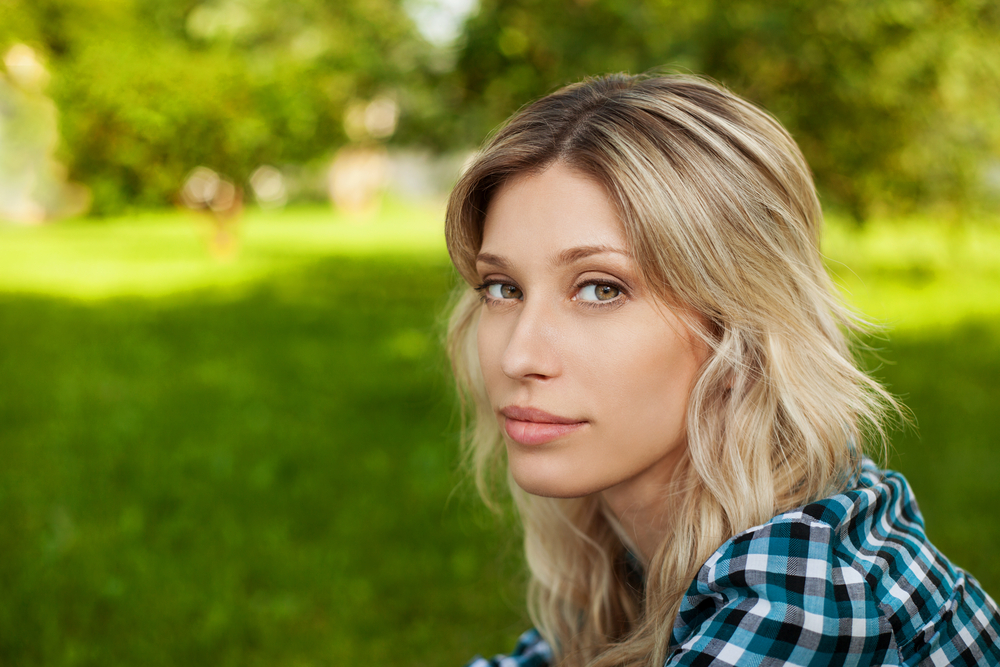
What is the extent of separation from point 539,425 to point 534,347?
0.48 feet

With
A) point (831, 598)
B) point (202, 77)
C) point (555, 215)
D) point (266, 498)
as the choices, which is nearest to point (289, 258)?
point (202, 77)

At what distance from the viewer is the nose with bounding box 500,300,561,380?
148 centimetres

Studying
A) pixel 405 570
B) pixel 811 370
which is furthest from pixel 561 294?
pixel 405 570

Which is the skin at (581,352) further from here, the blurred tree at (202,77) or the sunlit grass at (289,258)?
the sunlit grass at (289,258)

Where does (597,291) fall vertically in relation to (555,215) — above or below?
below

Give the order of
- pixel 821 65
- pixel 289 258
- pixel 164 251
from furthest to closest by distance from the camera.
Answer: pixel 289 258 → pixel 164 251 → pixel 821 65

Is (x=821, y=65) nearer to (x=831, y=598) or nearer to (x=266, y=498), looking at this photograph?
(x=266, y=498)

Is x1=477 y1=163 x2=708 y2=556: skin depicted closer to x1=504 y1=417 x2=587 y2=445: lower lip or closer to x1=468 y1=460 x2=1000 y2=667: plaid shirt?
x1=504 y1=417 x2=587 y2=445: lower lip

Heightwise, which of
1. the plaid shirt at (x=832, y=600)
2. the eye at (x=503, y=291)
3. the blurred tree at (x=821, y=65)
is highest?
the blurred tree at (x=821, y=65)

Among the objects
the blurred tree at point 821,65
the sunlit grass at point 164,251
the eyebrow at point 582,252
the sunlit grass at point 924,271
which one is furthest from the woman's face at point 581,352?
the sunlit grass at point 164,251

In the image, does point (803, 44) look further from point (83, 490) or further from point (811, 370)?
point (83, 490)

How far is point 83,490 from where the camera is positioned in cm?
460

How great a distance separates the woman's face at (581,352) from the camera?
148 cm

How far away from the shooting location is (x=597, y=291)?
1517mm
